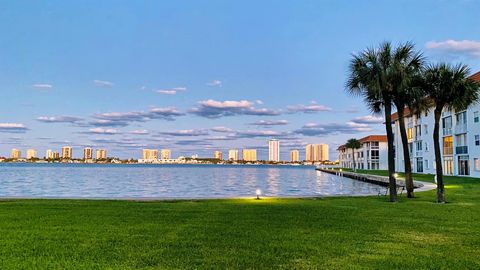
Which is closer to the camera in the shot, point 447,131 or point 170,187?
point 170,187

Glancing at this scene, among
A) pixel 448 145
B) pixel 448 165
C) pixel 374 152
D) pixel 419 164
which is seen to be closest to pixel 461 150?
pixel 448 145

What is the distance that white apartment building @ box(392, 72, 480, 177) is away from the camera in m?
51.7

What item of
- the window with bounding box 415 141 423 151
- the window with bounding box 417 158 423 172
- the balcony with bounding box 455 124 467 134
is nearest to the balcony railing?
Answer: the balcony with bounding box 455 124 467 134

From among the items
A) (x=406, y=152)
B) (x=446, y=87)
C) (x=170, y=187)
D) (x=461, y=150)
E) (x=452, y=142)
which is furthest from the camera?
(x=452, y=142)

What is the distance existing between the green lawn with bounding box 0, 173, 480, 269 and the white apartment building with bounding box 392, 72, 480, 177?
31.0m

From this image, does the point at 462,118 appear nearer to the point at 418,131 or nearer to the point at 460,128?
the point at 460,128

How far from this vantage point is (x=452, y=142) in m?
58.5

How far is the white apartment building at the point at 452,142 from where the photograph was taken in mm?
51681

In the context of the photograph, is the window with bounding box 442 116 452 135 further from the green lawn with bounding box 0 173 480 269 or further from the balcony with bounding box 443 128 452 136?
the green lawn with bounding box 0 173 480 269

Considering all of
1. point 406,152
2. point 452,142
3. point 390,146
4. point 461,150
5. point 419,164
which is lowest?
point 419,164

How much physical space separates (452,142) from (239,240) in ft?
185

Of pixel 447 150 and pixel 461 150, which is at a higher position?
pixel 447 150

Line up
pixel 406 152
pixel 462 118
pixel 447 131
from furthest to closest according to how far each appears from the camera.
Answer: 1. pixel 447 131
2. pixel 462 118
3. pixel 406 152

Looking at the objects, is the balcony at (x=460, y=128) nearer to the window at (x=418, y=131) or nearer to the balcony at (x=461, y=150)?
the balcony at (x=461, y=150)
